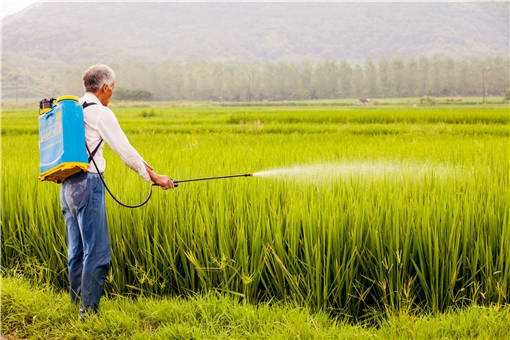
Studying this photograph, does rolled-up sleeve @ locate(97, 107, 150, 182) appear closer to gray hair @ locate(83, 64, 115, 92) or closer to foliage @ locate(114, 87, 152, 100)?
gray hair @ locate(83, 64, 115, 92)

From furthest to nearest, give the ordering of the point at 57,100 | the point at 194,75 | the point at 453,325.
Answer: the point at 194,75 < the point at 57,100 < the point at 453,325

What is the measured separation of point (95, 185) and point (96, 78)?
70cm

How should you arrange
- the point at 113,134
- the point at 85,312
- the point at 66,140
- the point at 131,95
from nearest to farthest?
1. the point at 66,140
2. the point at 113,134
3. the point at 85,312
4. the point at 131,95

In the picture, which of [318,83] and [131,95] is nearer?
[131,95]

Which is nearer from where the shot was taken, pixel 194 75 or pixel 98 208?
pixel 98 208

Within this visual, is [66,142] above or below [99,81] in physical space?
below

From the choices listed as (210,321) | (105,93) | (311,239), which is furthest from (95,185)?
(311,239)

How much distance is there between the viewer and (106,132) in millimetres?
3697

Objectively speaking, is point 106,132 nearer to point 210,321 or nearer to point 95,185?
point 95,185

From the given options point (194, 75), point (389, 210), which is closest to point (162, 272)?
point (389, 210)

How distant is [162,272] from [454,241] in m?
2.12

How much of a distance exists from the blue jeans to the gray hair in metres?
0.57

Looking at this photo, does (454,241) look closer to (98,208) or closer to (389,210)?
(389,210)

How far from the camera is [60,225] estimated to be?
16.7ft
